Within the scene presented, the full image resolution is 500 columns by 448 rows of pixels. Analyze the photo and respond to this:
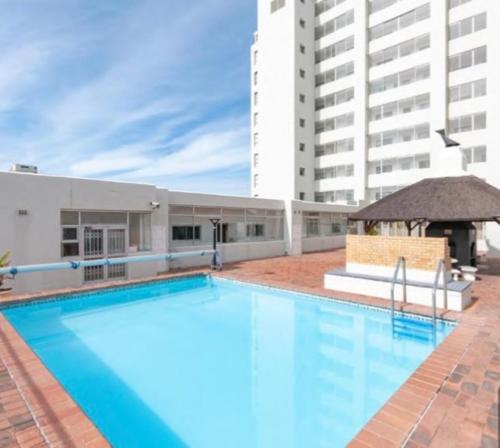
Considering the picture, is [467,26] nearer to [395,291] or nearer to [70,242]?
[395,291]

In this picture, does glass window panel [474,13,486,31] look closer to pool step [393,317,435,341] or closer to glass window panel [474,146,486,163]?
glass window panel [474,146,486,163]

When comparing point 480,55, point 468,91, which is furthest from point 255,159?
point 480,55

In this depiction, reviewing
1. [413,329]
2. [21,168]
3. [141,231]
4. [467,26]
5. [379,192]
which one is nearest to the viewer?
[413,329]

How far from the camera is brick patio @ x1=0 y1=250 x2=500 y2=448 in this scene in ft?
10.7

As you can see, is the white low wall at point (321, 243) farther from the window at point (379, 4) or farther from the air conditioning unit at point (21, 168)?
the window at point (379, 4)

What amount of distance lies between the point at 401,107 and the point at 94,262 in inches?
1185

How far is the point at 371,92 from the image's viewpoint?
3194 cm

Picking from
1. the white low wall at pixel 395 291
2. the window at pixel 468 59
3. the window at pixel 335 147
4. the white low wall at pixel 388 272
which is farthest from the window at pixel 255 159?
the white low wall at pixel 395 291

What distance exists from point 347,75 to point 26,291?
113ft

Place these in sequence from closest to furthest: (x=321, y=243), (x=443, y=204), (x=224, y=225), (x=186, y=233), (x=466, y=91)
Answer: (x=443, y=204) → (x=186, y=233) → (x=224, y=225) → (x=321, y=243) → (x=466, y=91)

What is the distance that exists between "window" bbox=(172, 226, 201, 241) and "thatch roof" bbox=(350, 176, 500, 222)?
25.2 feet

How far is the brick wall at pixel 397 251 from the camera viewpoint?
8906mm

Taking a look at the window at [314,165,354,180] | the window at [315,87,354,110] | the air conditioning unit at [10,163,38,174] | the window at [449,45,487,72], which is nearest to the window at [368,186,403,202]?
the window at [314,165,354,180]

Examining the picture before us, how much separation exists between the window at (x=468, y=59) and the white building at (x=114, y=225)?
2009 centimetres
